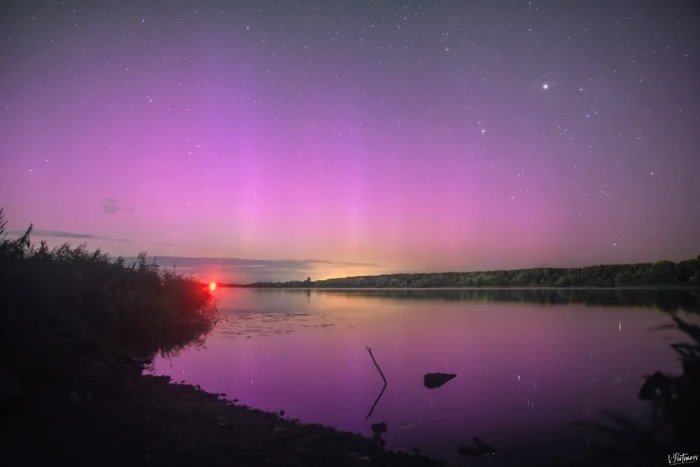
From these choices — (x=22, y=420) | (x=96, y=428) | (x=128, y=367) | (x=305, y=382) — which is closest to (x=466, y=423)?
(x=305, y=382)

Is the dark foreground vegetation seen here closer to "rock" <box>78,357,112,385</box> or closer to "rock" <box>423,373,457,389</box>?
"rock" <box>78,357,112,385</box>

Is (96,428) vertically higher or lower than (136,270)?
lower

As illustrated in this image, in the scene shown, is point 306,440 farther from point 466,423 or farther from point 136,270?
point 136,270

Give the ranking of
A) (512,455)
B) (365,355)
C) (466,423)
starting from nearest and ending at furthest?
(512,455) → (466,423) → (365,355)

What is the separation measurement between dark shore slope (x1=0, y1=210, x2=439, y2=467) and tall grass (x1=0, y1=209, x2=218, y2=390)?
0.05 m

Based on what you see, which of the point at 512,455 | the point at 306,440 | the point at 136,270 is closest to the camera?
the point at 306,440

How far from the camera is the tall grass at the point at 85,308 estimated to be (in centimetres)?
1173

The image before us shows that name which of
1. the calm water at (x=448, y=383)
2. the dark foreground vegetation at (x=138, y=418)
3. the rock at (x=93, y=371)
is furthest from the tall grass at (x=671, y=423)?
the rock at (x=93, y=371)

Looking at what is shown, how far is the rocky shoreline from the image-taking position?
26.6 ft

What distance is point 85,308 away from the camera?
21.2 meters

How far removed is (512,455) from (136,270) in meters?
30.7

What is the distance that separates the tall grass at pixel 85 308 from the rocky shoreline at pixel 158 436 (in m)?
1.37

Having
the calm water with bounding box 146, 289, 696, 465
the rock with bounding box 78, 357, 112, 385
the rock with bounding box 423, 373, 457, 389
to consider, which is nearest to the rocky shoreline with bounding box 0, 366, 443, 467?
the rock with bounding box 78, 357, 112, 385

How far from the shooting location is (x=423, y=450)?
1102cm
